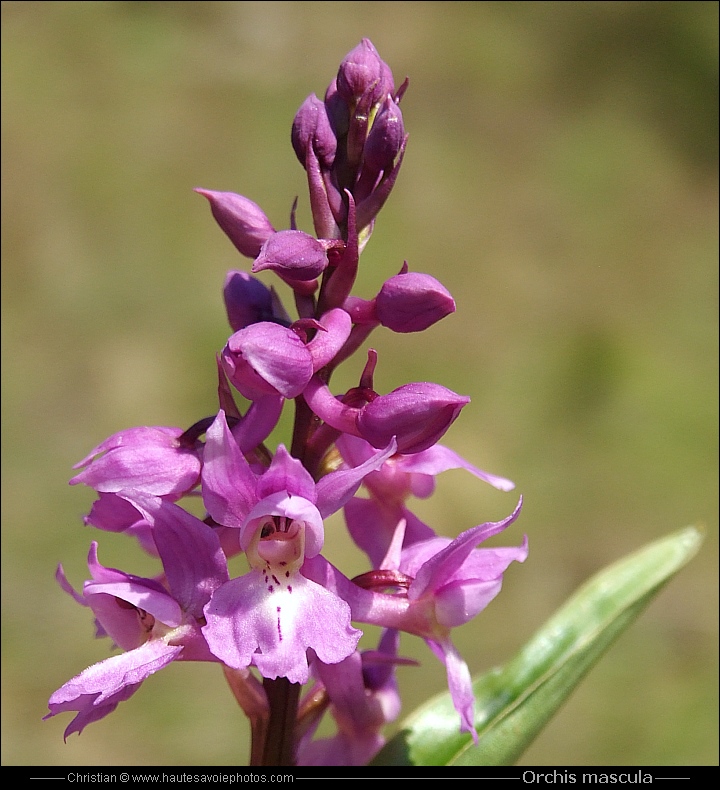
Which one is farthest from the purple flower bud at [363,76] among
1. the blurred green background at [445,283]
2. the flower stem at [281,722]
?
the blurred green background at [445,283]

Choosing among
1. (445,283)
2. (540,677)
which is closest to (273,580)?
(540,677)

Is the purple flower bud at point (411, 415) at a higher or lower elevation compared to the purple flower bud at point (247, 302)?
lower

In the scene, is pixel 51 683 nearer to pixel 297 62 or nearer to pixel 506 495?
pixel 506 495

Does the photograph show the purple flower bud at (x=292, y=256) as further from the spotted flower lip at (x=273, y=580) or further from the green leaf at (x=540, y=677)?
the green leaf at (x=540, y=677)

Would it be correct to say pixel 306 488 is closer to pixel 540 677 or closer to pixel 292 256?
pixel 292 256
